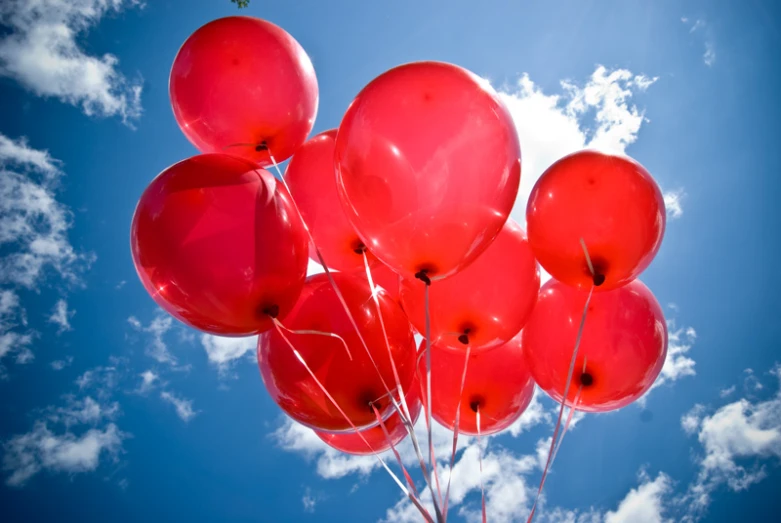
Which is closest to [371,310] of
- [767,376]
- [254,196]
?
[254,196]

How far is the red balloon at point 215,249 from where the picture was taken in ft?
5.80

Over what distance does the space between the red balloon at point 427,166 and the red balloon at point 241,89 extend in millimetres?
682

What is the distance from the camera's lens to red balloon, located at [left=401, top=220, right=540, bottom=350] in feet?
6.79

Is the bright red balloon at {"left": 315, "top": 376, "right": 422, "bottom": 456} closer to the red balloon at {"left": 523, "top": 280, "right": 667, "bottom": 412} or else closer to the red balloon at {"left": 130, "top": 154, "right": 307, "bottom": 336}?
the red balloon at {"left": 523, "top": 280, "right": 667, "bottom": 412}

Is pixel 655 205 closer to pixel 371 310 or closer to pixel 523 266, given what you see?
pixel 523 266

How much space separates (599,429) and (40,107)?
885cm

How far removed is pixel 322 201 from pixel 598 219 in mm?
1254

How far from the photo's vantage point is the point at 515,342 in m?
2.57

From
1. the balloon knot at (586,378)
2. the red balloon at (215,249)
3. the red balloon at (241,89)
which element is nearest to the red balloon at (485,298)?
the balloon knot at (586,378)

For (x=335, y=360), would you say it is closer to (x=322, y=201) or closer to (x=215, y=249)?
(x=215, y=249)

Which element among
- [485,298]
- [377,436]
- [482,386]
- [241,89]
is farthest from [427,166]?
[377,436]

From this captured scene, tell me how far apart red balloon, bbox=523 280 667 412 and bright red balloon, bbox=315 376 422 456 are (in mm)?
624

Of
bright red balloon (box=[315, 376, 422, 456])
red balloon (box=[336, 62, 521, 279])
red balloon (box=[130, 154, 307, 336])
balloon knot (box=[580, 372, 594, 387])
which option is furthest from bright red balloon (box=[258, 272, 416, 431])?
balloon knot (box=[580, 372, 594, 387])

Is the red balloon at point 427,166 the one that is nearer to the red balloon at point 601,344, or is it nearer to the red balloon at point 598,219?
the red balloon at point 598,219
